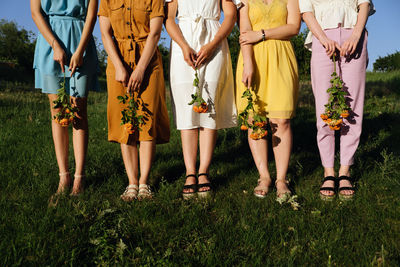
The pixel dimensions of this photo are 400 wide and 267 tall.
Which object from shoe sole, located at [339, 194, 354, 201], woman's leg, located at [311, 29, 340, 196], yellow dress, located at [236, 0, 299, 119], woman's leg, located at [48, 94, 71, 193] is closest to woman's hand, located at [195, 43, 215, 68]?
yellow dress, located at [236, 0, 299, 119]

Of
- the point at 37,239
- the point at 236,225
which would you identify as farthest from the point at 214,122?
the point at 37,239

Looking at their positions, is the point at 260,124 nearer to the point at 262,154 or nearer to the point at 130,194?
the point at 262,154

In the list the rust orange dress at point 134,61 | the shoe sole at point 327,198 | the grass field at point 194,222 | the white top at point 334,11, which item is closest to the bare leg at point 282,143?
the grass field at point 194,222

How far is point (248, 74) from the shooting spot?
3328 mm

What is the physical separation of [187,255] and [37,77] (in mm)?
2493

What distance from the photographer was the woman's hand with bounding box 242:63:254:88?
3.33m

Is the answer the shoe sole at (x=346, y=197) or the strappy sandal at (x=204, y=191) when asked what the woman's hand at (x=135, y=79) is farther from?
the shoe sole at (x=346, y=197)

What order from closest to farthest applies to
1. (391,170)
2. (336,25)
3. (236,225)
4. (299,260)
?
(299,260) < (236,225) < (336,25) < (391,170)

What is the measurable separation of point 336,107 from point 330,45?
0.61 metres

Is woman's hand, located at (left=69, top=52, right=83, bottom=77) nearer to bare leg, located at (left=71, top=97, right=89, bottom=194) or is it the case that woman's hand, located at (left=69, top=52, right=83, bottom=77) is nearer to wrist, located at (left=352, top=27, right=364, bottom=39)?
bare leg, located at (left=71, top=97, right=89, bottom=194)

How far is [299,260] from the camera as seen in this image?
230cm

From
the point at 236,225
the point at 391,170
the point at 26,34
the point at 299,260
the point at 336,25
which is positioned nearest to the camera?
the point at 299,260

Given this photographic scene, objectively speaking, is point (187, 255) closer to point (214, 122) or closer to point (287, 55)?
point (214, 122)

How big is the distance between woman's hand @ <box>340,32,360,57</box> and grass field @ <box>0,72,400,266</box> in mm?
1444
